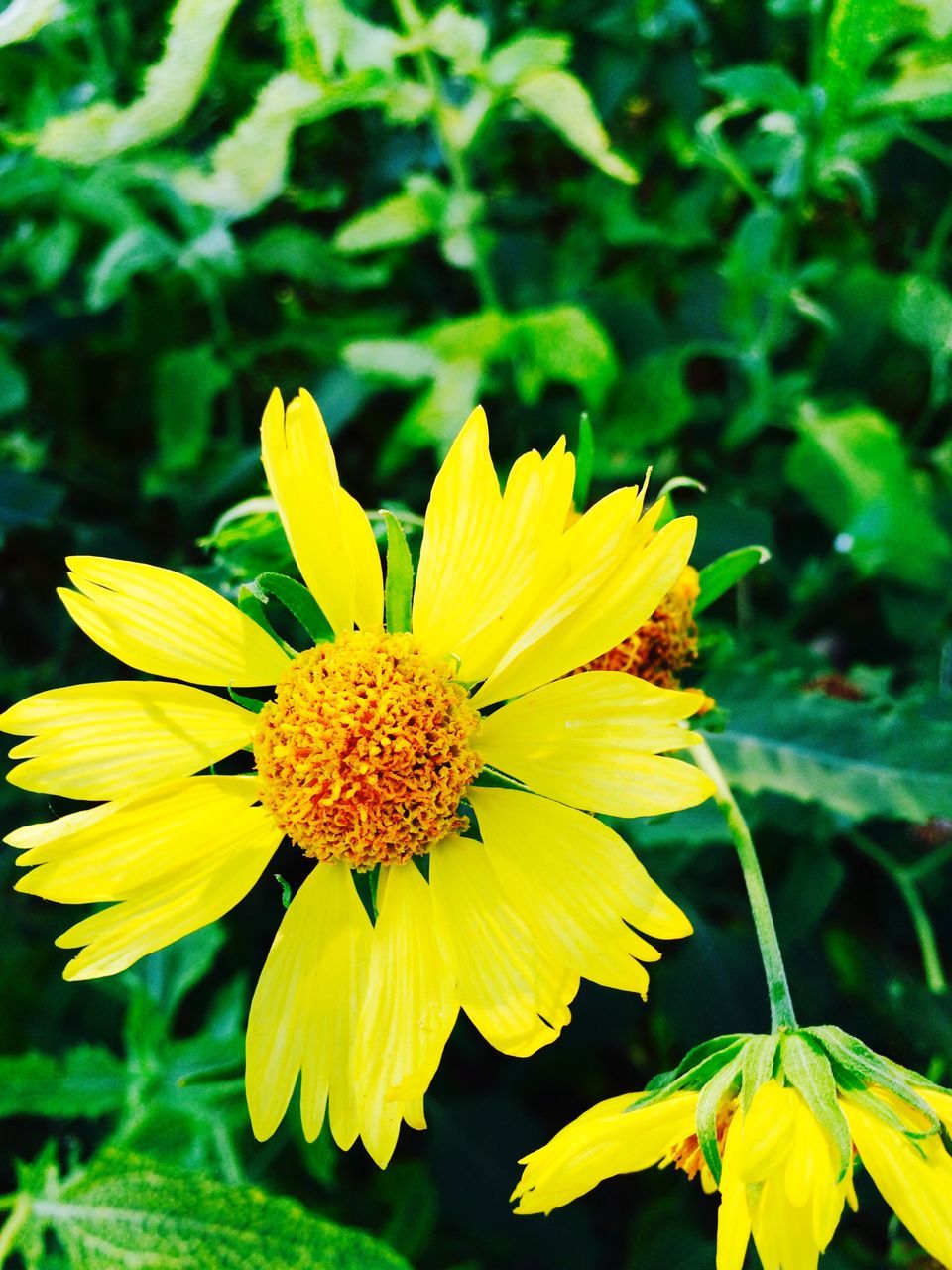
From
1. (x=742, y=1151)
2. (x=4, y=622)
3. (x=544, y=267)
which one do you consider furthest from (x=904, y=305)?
(x=4, y=622)

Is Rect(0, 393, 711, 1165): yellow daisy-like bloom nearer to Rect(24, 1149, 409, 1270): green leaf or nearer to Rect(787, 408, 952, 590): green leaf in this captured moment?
Rect(24, 1149, 409, 1270): green leaf

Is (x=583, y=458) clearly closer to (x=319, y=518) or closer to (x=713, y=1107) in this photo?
(x=319, y=518)

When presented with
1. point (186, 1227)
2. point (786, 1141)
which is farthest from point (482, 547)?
point (186, 1227)

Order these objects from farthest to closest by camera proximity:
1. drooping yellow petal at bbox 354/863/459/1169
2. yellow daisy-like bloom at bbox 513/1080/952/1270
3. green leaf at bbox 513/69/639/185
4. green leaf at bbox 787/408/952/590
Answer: green leaf at bbox 787/408/952/590
green leaf at bbox 513/69/639/185
drooping yellow petal at bbox 354/863/459/1169
yellow daisy-like bloom at bbox 513/1080/952/1270

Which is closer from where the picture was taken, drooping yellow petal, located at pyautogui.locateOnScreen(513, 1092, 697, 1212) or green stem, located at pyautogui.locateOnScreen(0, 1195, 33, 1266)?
drooping yellow petal, located at pyautogui.locateOnScreen(513, 1092, 697, 1212)

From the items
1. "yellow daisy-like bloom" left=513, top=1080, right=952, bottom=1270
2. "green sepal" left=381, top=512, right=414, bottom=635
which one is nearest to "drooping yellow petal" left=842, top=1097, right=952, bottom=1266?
"yellow daisy-like bloom" left=513, top=1080, right=952, bottom=1270

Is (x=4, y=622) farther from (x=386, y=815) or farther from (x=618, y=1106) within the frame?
(x=618, y=1106)

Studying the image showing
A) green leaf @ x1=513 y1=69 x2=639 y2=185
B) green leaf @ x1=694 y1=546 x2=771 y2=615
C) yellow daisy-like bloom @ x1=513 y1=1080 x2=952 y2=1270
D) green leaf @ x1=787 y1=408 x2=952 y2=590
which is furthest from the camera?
green leaf @ x1=787 y1=408 x2=952 y2=590
